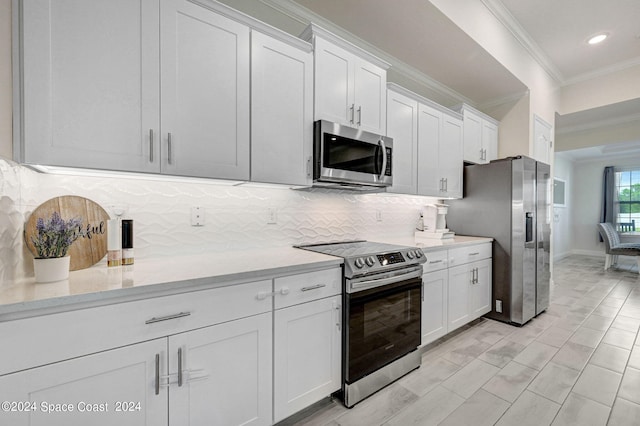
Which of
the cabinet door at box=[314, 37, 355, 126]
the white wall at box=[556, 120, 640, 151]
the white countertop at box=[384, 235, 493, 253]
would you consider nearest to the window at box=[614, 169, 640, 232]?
the white wall at box=[556, 120, 640, 151]

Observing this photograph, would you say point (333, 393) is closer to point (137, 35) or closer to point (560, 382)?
point (560, 382)

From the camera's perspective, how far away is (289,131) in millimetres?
1824

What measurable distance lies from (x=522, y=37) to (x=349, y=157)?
9.16ft

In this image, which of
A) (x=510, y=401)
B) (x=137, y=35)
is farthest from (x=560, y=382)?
(x=137, y=35)

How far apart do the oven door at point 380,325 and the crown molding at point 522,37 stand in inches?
107

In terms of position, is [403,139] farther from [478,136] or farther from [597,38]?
[597,38]

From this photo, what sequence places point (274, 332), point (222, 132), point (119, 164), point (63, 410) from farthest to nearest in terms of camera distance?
point (222, 132) → point (274, 332) → point (119, 164) → point (63, 410)

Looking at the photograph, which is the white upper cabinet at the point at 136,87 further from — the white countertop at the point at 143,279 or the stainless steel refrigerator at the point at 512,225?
the stainless steel refrigerator at the point at 512,225

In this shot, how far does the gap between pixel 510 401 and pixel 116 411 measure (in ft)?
7.15

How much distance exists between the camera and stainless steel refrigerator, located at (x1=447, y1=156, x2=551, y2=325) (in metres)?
2.93

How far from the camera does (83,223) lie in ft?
4.58

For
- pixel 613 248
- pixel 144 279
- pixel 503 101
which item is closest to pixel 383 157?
pixel 144 279

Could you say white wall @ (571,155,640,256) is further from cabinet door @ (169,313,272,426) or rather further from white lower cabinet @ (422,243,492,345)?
cabinet door @ (169,313,272,426)

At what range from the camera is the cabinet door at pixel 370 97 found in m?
2.18
